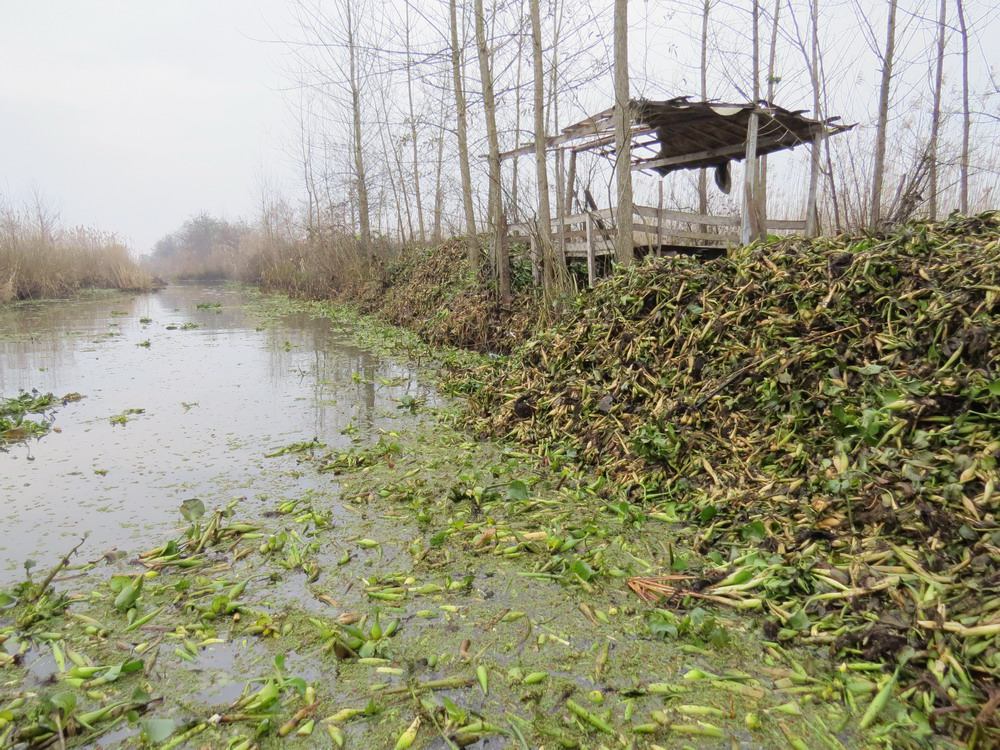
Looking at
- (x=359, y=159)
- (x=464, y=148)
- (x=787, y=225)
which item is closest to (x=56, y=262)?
(x=359, y=159)

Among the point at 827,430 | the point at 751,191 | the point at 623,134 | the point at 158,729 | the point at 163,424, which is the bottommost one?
the point at 158,729

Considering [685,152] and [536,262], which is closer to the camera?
[536,262]

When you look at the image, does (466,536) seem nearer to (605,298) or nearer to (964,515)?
(964,515)

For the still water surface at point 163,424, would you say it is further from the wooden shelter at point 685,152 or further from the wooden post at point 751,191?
the wooden post at point 751,191

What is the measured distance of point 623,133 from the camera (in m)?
6.90

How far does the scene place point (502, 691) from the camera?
1.92m

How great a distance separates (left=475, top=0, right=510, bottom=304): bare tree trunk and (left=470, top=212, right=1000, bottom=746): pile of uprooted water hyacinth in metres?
4.38

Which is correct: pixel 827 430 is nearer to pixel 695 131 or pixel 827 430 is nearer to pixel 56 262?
pixel 695 131

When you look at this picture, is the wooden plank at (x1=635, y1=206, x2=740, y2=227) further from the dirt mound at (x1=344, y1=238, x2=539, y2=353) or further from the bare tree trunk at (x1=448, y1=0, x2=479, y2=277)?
the bare tree trunk at (x1=448, y1=0, x2=479, y2=277)

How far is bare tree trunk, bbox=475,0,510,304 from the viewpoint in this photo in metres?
9.23

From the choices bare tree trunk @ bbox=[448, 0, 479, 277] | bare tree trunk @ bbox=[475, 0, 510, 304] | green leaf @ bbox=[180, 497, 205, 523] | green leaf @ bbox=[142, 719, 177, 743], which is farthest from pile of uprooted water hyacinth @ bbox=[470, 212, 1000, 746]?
bare tree trunk @ bbox=[448, 0, 479, 277]

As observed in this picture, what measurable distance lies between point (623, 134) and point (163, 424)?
5.88 meters

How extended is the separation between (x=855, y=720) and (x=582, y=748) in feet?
2.77

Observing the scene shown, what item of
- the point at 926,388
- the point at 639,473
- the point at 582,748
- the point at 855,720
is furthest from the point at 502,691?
the point at 926,388
